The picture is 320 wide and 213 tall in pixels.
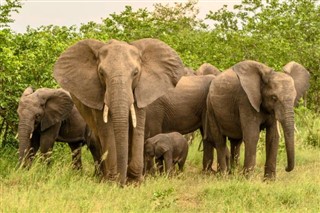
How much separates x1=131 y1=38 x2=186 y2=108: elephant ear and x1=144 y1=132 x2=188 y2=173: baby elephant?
250 cm

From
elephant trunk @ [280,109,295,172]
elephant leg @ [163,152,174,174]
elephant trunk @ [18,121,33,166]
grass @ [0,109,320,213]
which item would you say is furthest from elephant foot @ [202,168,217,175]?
elephant trunk @ [18,121,33,166]

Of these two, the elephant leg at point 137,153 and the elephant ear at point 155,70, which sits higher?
the elephant ear at point 155,70

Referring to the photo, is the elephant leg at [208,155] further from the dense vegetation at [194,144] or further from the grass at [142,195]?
the grass at [142,195]

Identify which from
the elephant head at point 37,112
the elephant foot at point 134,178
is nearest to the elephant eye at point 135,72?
the elephant foot at point 134,178

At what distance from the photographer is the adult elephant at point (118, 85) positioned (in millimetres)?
8086

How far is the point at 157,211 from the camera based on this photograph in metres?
7.04

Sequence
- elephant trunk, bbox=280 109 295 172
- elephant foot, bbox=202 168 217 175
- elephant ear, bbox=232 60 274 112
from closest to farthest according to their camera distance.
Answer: elephant trunk, bbox=280 109 295 172
elephant ear, bbox=232 60 274 112
elephant foot, bbox=202 168 217 175

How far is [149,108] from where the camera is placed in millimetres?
11984

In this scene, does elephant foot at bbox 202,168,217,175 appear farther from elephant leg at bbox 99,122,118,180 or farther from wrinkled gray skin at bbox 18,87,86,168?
elephant leg at bbox 99,122,118,180

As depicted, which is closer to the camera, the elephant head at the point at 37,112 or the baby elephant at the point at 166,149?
the elephant head at the point at 37,112

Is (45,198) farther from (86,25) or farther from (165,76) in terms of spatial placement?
(86,25)

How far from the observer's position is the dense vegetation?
7.50 meters

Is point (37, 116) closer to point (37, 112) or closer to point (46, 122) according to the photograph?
point (37, 112)

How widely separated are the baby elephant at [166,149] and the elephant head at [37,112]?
5.49 feet
